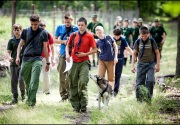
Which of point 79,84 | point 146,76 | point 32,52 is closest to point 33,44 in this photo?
point 32,52

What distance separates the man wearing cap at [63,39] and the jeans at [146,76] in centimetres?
188

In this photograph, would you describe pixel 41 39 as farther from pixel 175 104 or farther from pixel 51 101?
pixel 175 104

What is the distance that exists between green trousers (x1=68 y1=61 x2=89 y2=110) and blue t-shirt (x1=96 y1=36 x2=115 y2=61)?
5.87 feet

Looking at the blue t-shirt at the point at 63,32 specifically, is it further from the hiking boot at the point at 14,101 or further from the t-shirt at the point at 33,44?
the hiking boot at the point at 14,101

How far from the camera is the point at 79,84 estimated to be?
8969 millimetres

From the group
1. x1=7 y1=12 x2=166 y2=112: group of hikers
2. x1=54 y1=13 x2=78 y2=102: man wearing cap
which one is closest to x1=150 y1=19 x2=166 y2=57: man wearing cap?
x1=7 y1=12 x2=166 y2=112: group of hikers

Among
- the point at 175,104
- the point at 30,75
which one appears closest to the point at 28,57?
the point at 30,75

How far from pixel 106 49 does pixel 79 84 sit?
6.76 ft

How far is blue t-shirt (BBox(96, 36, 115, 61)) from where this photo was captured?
10742 mm

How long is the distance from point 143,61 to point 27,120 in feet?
11.5

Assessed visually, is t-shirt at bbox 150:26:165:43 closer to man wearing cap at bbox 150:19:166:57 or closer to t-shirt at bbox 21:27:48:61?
A: man wearing cap at bbox 150:19:166:57

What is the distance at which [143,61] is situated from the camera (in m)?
9.77

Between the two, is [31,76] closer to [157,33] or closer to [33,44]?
[33,44]

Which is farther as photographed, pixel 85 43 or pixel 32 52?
pixel 32 52
